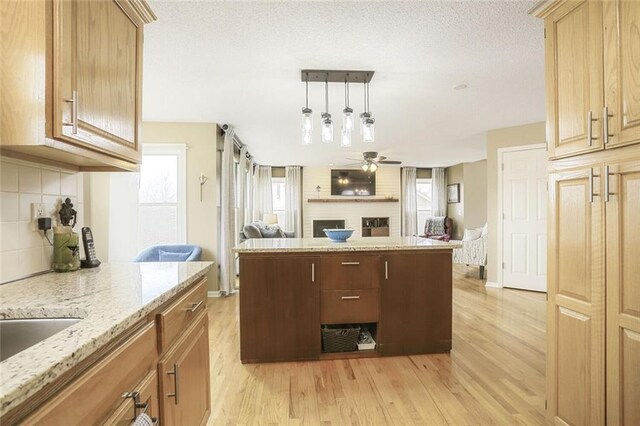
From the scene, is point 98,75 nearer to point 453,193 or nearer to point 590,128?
point 590,128

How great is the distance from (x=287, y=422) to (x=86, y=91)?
73.6 inches

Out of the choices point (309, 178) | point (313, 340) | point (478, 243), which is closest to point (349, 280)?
point (313, 340)

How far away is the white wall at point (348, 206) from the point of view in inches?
356

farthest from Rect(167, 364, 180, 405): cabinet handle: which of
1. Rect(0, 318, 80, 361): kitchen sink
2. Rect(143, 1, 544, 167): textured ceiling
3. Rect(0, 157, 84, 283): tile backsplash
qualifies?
Rect(143, 1, 544, 167): textured ceiling

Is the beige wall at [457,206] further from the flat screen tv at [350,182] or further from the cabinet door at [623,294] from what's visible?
the cabinet door at [623,294]

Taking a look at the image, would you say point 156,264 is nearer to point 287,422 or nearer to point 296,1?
point 287,422

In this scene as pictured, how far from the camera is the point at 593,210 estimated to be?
1.44 m

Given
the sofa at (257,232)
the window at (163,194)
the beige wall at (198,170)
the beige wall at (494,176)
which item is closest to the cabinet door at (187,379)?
the beige wall at (198,170)

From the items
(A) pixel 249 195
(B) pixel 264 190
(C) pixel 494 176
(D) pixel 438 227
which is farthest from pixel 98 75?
(D) pixel 438 227

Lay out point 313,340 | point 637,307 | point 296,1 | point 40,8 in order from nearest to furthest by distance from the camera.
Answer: point 40,8 < point 637,307 < point 296,1 < point 313,340

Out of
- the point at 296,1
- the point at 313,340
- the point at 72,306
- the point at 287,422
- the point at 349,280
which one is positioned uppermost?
the point at 296,1

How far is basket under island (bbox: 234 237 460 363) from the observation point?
253 cm

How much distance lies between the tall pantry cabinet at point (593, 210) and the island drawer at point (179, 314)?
1.78m

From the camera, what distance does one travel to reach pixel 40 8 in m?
0.95
